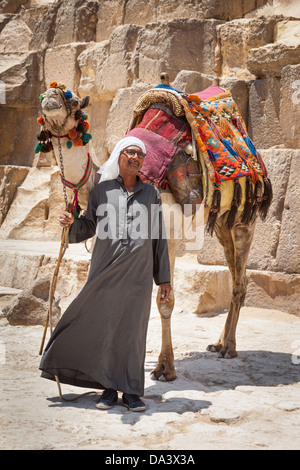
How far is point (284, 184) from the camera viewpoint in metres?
7.36

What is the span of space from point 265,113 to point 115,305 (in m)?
4.93

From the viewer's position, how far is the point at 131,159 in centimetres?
408

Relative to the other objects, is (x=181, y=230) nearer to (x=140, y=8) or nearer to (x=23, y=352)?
(x=23, y=352)

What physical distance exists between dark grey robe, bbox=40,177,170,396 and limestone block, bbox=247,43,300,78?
4.48m

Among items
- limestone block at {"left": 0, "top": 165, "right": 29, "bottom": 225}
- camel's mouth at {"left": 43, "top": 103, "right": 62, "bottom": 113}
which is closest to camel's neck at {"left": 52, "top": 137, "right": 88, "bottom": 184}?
camel's mouth at {"left": 43, "top": 103, "right": 62, "bottom": 113}

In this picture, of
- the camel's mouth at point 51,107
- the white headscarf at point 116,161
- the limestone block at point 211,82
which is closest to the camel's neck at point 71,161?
the camel's mouth at point 51,107

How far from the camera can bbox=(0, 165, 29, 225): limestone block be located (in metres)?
12.0

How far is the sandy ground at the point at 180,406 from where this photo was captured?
11.1ft

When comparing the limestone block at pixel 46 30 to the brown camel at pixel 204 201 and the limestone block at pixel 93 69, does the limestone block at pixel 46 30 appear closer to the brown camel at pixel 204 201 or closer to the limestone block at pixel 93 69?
the limestone block at pixel 93 69

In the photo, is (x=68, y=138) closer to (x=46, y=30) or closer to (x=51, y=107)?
(x=51, y=107)

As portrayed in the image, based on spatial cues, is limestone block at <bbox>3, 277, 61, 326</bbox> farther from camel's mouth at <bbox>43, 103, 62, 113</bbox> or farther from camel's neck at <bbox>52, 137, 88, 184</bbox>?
camel's mouth at <bbox>43, 103, 62, 113</bbox>

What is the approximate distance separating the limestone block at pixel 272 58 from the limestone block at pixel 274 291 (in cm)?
259

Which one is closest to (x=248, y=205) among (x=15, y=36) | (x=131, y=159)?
(x=131, y=159)
